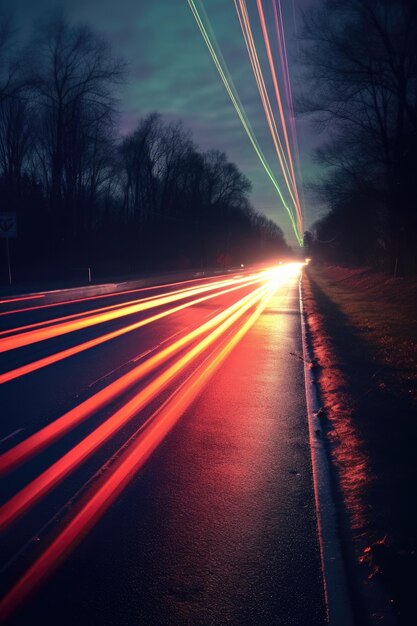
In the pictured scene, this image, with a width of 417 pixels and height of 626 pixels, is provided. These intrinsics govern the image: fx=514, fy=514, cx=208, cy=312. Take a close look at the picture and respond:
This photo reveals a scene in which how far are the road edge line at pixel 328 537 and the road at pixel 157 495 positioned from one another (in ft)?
0.23

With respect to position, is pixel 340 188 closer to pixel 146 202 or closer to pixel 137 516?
pixel 137 516

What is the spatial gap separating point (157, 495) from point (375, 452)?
2.39 metres

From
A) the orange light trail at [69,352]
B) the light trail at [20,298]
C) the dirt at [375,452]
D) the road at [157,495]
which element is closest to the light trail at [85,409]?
the road at [157,495]

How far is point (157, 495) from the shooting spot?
430 cm

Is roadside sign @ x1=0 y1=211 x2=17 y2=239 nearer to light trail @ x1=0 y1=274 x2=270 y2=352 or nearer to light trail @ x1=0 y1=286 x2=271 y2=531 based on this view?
light trail @ x1=0 y1=274 x2=270 y2=352

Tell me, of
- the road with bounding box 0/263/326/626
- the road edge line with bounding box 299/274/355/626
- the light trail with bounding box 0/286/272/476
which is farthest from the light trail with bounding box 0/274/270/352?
the road edge line with bounding box 299/274/355/626

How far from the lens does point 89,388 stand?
7.85m

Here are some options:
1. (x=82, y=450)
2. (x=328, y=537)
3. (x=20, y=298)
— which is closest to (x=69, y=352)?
(x=82, y=450)

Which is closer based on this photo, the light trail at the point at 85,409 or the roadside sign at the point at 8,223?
the light trail at the point at 85,409

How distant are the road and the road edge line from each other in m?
0.07

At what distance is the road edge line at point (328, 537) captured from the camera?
2.91 metres

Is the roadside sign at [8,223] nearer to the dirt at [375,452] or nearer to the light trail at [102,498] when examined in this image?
the dirt at [375,452]

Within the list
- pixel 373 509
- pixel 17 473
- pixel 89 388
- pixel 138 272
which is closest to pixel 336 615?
pixel 373 509

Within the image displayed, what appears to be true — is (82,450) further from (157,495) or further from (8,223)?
(8,223)
